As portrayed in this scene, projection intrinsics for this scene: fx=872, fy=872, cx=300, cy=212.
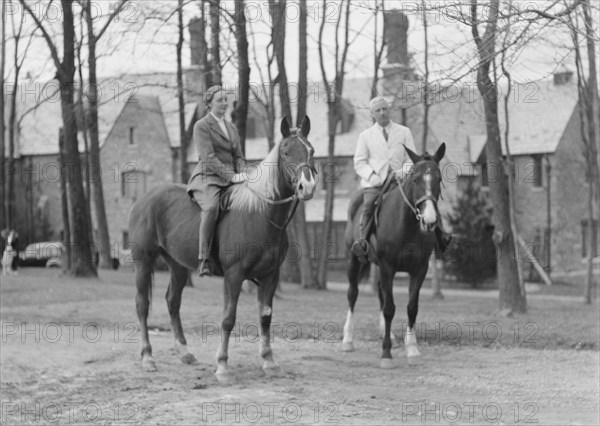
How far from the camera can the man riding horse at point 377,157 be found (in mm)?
12492

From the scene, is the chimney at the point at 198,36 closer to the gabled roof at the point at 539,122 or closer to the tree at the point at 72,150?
the tree at the point at 72,150

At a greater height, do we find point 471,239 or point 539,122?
point 539,122

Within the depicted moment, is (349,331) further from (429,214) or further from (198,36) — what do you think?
(198,36)

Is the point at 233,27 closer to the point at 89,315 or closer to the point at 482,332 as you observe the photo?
the point at 89,315

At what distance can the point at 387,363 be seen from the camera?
11.6 meters

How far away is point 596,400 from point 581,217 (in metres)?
45.1

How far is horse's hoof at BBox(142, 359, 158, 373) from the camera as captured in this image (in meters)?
11.4


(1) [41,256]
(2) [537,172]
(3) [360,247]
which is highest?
(2) [537,172]

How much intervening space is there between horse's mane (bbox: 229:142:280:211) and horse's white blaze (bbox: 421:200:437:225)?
1.91 m

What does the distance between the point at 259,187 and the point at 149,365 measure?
2801mm

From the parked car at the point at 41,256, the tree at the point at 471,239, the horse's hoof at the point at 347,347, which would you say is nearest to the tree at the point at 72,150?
the horse's hoof at the point at 347,347

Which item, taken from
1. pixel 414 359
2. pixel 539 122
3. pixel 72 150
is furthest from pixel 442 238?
pixel 539 122

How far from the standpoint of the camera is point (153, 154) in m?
57.7

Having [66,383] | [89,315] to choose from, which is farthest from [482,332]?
[89,315]
